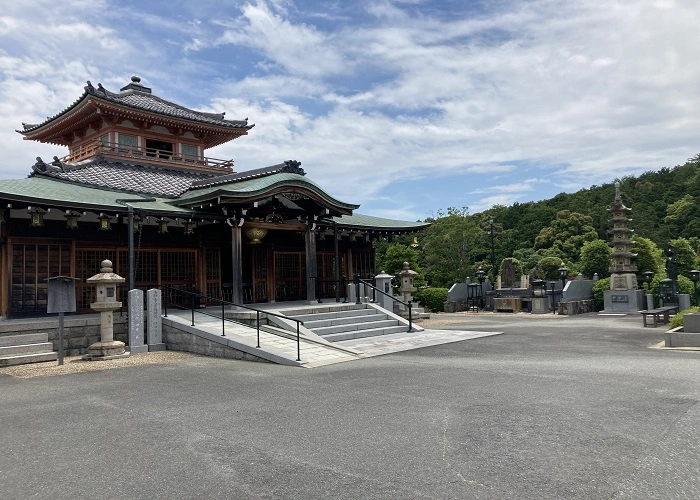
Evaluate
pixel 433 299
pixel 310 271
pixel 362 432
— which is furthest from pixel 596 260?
pixel 362 432

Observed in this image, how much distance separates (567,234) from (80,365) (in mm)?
58407

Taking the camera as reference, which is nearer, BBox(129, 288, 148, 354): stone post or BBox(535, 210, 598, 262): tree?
BBox(129, 288, 148, 354): stone post

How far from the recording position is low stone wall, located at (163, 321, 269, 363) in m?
11.9

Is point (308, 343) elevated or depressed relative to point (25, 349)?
depressed

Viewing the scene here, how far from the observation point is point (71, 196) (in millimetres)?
14039

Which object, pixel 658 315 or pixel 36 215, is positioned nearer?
pixel 36 215

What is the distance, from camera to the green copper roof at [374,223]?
20.6 meters

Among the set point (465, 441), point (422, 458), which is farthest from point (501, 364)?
point (422, 458)

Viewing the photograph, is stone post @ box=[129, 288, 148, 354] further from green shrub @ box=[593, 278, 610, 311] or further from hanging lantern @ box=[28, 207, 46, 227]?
green shrub @ box=[593, 278, 610, 311]

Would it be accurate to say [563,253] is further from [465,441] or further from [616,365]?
[465,441]

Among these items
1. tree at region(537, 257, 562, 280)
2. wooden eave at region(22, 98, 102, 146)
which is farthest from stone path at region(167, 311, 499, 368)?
tree at region(537, 257, 562, 280)

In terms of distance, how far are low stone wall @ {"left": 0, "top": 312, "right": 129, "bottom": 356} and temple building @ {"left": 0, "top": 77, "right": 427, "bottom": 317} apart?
4.30ft

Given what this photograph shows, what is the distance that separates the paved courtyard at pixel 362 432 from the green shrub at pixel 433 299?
55.8ft

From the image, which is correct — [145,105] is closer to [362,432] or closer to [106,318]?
[106,318]
